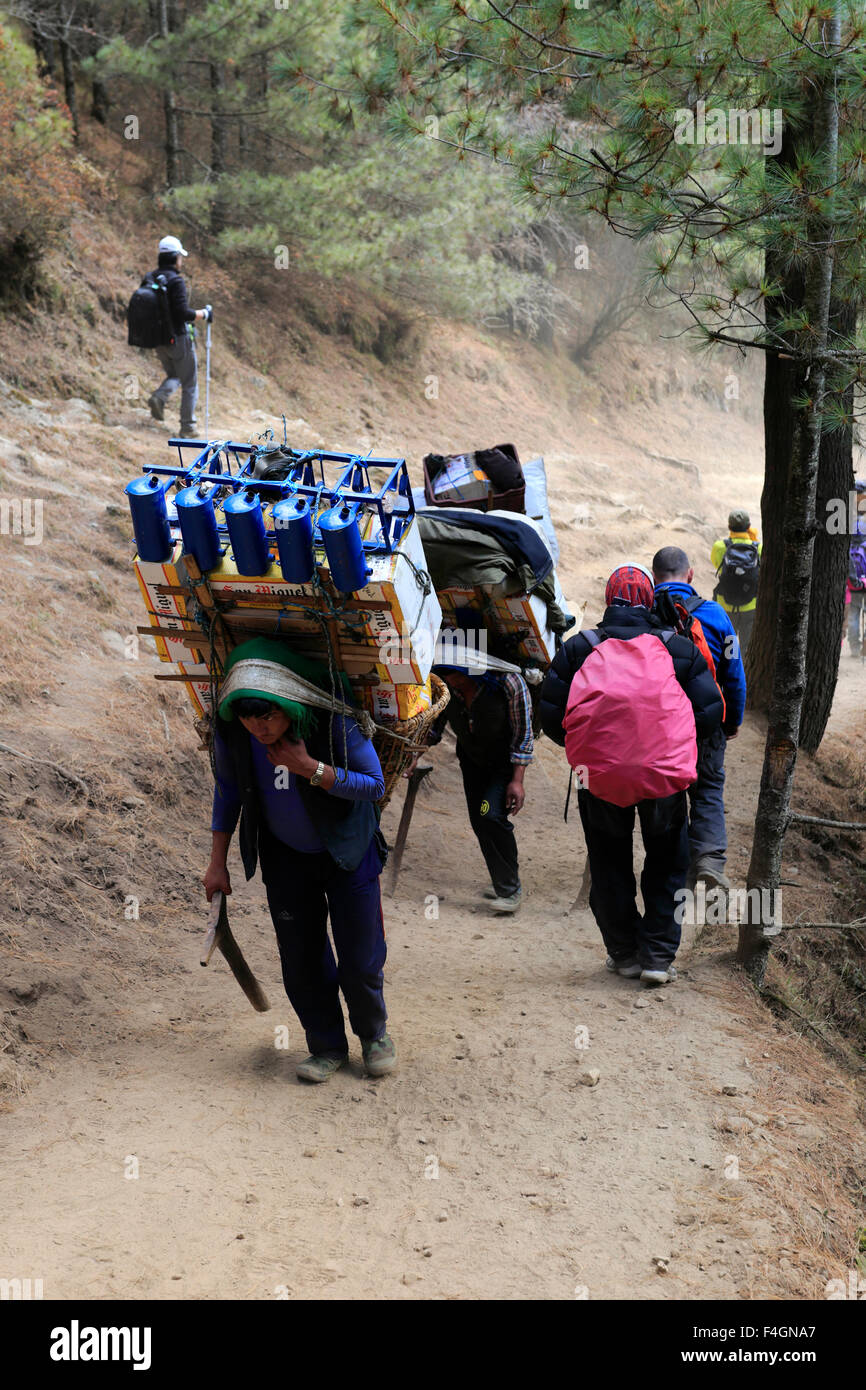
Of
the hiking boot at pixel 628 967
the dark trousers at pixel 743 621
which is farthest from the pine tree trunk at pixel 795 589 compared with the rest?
the dark trousers at pixel 743 621

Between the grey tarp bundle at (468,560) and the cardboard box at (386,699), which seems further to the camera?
the grey tarp bundle at (468,560)

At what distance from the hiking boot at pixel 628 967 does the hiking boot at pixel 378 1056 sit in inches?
50.9

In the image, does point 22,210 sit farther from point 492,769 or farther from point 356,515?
point 356,515

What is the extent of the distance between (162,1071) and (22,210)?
974 centimetres

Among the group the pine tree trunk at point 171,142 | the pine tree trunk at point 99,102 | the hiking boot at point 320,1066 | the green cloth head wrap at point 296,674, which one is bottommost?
the hiking boot at point 320,1066

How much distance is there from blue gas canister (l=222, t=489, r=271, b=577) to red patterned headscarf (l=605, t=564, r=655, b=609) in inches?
69.3

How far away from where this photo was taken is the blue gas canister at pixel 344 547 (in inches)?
135

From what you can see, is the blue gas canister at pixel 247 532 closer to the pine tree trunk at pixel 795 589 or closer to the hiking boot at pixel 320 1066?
the hiking boot at pixel 320 1066

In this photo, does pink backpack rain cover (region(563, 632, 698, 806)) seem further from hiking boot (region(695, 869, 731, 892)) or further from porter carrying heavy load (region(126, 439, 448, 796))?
hiking boot (region(695, 869, 731, 892))

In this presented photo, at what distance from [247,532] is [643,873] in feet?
7.90

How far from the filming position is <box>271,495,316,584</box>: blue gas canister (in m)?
3.40

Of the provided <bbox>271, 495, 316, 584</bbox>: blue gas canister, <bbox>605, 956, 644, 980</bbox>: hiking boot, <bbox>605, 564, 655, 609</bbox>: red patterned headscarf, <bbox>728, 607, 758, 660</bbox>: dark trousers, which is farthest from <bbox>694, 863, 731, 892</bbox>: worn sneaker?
<bbox>728, 607, 758, 660</bbox>: dark trousers

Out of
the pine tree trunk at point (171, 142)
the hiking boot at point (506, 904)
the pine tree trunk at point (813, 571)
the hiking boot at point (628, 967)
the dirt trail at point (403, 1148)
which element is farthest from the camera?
the pine tree trunk at point (171, 142)

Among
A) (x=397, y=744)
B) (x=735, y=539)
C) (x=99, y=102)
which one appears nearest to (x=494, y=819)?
(x=397, y=744)
